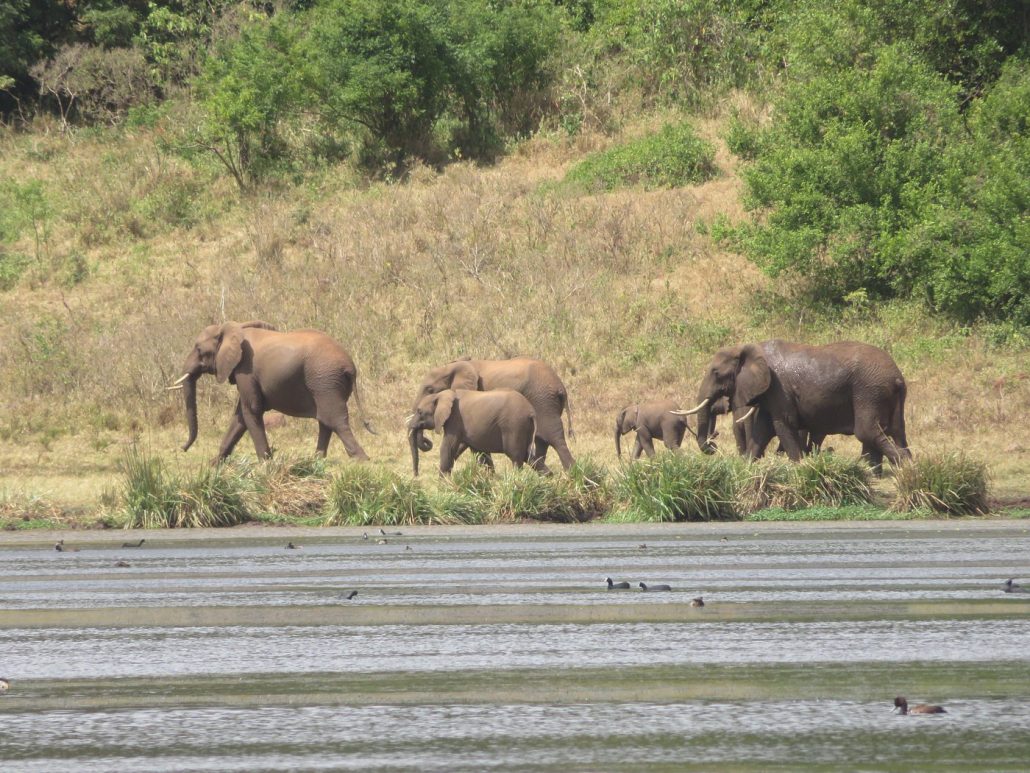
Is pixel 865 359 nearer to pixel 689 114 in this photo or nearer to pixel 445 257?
pixel 445 257

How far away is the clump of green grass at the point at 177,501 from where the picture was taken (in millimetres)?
17641

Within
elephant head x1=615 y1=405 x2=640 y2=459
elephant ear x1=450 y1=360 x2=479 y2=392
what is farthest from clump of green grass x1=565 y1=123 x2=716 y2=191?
elephant ear x1=450 y1=360 x2=479 y2=392

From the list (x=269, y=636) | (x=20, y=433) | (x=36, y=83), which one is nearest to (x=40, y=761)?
(x=269, y=636)

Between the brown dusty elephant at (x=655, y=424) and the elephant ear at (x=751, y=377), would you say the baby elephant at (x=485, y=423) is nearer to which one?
the brown dusty elephant at (x=655, y=424)

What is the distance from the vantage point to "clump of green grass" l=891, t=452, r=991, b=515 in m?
17.4

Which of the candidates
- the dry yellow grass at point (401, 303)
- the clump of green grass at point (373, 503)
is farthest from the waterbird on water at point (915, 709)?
the dry yellow grass at point (401, 303)

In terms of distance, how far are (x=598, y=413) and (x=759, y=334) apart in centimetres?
455

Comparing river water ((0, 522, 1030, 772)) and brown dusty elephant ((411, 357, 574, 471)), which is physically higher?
river water ((0, 522, 1030, 772))

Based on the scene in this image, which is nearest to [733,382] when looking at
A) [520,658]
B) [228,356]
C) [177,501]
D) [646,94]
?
[228,356]

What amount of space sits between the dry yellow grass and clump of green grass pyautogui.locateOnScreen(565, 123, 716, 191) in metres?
0.55

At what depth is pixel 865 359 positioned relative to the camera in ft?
66.3

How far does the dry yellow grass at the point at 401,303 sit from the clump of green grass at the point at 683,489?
12.1 feet

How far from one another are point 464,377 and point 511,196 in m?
14.0

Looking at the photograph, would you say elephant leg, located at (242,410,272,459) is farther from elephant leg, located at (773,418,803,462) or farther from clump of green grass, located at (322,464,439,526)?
elephant leg, located at (773,418,803,462)
